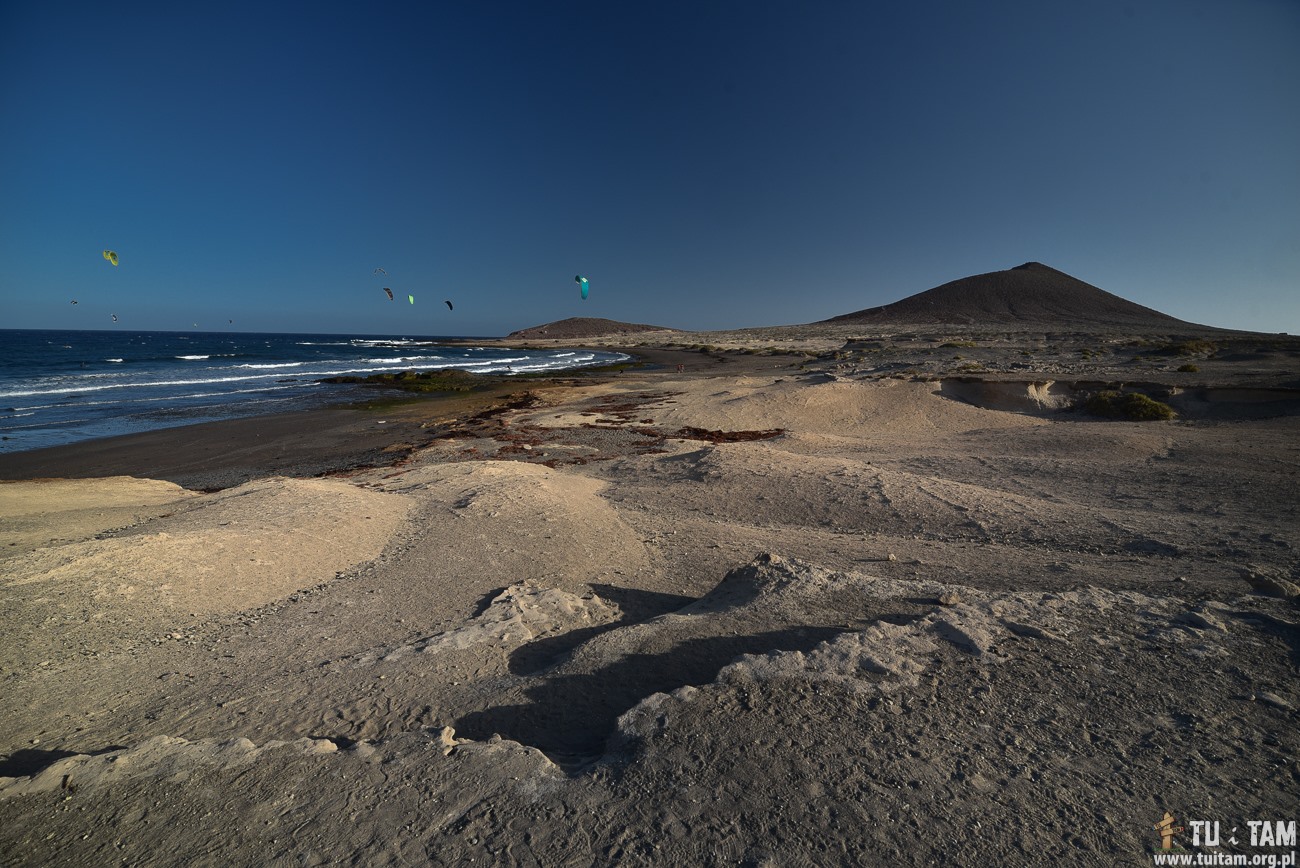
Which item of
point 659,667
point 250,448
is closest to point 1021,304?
point 250,448

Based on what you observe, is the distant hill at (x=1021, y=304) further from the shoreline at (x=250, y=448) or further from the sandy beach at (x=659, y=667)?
the sandy beach at (x=659, y=667)

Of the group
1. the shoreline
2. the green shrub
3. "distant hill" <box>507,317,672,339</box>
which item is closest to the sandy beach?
the shoreline

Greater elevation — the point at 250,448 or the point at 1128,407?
the point at 1128,407

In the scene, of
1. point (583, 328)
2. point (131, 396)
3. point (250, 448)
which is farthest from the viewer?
point (583, 328)

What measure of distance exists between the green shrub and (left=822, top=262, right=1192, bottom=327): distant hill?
8077 centimetres

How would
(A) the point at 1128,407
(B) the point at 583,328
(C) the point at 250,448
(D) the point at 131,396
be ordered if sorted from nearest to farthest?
(A) the point at 1128,407 < (C) the point at 250,448 < (D) the point at 131,396 < (B) the point at 583,328

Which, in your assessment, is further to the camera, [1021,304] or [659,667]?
[1021,304]

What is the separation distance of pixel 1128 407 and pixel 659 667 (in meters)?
18.0

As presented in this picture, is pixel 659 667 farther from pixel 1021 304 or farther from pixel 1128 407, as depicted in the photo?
pixel 1021 304

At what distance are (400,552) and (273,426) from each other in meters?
18.6

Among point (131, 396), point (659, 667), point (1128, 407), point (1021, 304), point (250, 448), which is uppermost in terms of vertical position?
point (1021, 304)

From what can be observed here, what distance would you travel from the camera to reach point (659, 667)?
4.31m

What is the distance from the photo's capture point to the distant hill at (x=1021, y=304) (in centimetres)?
9056

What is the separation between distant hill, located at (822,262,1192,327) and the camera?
9056cm
